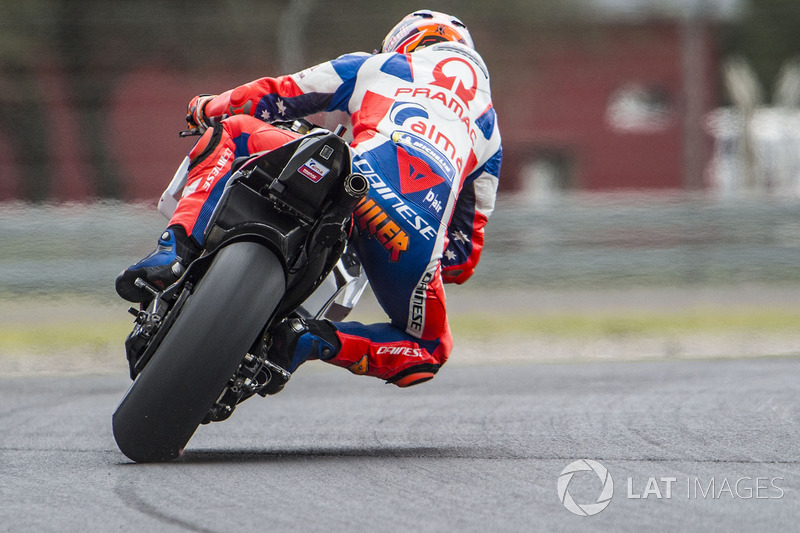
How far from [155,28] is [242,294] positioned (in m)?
8.35

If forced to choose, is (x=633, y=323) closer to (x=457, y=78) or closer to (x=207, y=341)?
(x=457, y=78)

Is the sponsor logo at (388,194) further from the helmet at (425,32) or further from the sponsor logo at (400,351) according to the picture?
the helmet at (425,32)

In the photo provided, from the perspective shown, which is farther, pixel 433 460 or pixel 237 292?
pixel 433 460

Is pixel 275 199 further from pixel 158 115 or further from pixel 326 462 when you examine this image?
pixel 158 115

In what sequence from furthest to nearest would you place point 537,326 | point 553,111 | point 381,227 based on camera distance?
point 553,111
point 537,326
point 381,227

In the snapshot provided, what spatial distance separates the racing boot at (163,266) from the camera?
12.5ft

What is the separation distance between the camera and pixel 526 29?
456 inches

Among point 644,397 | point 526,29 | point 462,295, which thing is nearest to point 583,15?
point 526,29

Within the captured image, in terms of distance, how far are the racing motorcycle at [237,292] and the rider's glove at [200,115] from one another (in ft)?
2.39

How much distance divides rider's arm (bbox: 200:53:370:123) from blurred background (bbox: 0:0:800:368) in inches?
235

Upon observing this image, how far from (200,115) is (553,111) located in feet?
25.7

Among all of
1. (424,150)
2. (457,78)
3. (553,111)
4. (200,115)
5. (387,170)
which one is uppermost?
(553,111)

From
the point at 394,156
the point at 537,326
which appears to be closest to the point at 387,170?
the point at 394,156

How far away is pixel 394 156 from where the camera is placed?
401 centimetres
